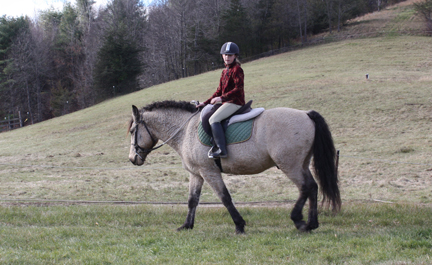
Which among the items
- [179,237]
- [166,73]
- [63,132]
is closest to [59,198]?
[179,237]

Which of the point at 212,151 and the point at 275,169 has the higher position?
the point at 212,151

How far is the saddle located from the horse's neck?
2.31 feet

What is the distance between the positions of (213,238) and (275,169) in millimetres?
8530

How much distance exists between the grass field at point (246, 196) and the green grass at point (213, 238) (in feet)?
0.07

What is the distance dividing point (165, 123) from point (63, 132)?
81.4 ft

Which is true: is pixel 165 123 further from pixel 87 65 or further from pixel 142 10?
pixel 142 10

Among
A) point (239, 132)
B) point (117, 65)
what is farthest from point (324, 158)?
point (117, 65)

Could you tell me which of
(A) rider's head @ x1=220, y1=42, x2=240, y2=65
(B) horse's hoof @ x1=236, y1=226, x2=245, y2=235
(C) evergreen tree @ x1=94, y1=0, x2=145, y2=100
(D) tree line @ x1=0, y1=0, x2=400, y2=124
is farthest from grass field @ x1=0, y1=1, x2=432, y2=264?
(D) tree line @ x1=0, y1=0, x2=400, y2=124

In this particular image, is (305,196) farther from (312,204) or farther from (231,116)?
(231,116)

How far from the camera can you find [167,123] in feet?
23.5

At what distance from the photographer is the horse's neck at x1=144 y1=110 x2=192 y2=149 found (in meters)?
7.09

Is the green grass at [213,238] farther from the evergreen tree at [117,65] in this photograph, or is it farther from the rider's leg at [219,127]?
the evergreen tree at [117,65]

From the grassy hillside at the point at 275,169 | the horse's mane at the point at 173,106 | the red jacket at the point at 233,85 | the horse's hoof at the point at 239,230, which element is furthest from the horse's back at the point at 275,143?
the grassy hillside at the point at 275,169

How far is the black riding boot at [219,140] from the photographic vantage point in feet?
20.3
